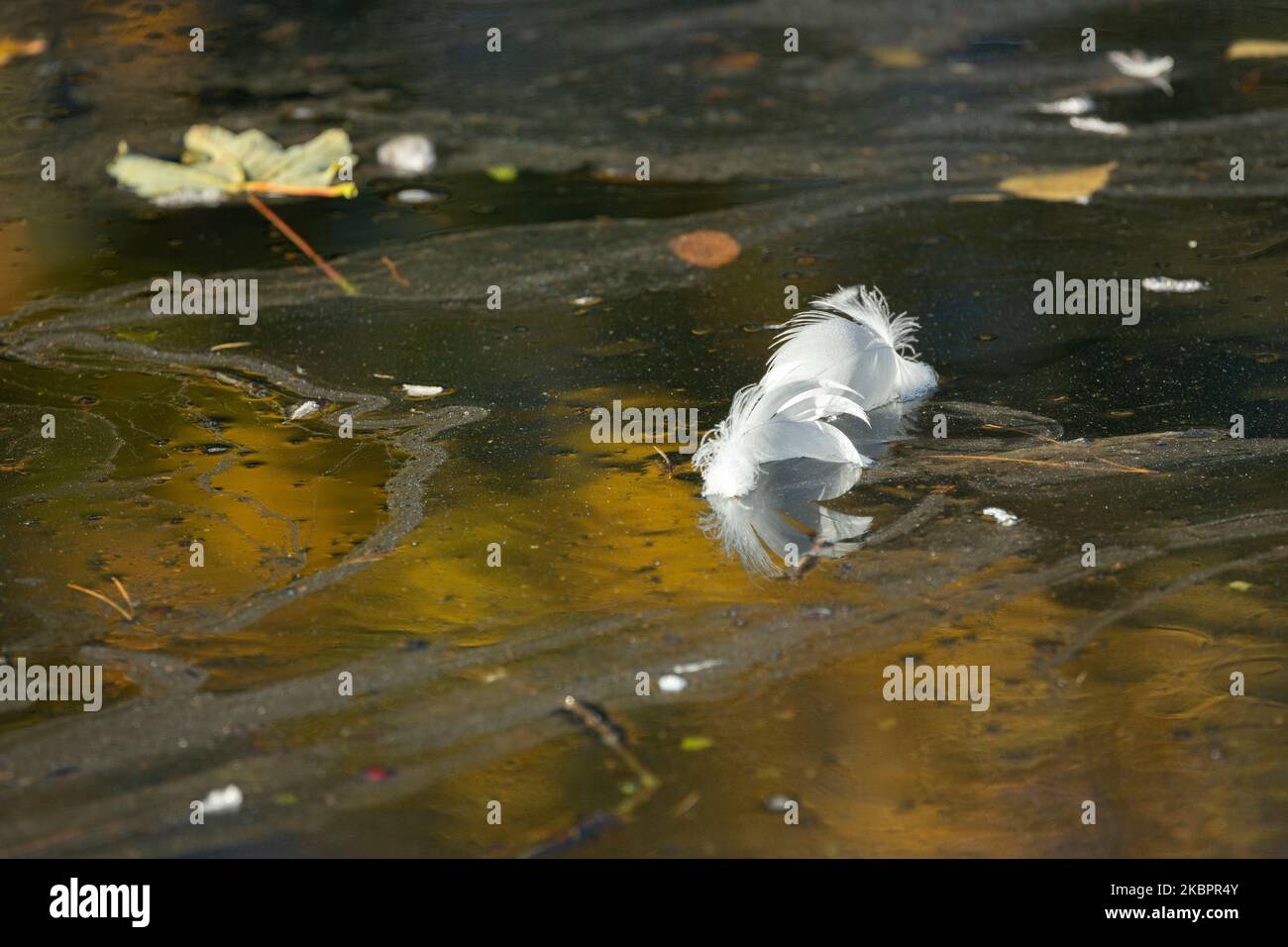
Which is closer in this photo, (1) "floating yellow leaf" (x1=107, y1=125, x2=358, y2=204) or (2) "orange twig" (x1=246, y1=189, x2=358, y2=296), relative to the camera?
(2) "orange twig" (x1=246, y1=189, x2=358, y2=296)

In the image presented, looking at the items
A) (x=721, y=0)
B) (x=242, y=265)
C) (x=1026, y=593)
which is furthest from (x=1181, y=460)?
(x=721, y=0)

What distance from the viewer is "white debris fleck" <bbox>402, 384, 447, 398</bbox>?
2.70 metres

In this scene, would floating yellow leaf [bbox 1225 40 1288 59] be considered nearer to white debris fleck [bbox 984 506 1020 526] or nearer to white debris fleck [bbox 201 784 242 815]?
white debris fleck [bbox 984 506 1020 526]

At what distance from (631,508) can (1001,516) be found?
24.8 inches

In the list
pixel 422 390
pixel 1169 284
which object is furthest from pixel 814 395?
pixel 1169 284

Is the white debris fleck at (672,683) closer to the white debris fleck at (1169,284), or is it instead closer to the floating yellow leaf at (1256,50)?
the white debris fleck at (1169,284)

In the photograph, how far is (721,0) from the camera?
488cm

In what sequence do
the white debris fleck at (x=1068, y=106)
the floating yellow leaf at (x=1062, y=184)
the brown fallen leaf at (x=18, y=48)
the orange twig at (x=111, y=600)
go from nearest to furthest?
1. the orange twig at (x=111, y=600)
2. the floating yellow leaf at (x=1062, y=184)
3. the white debris fleck at (x=1068, y=106)
4. the brown fallen leaf at (x=18, y=48)

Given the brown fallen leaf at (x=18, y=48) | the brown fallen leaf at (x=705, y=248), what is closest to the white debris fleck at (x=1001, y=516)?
the brown fallen leaf at (x=705, y=248)

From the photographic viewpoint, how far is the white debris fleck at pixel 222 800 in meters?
1.71

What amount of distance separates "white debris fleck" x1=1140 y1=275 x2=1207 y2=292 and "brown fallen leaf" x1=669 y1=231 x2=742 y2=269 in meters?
0.97

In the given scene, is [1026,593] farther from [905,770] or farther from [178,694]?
[178,694]

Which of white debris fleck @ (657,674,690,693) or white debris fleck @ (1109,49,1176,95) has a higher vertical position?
white debris fleck @ (1109,49,1176,95)

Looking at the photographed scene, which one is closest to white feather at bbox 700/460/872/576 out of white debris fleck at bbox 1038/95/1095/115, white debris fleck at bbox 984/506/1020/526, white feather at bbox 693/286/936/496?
white feather at bbox 693/286/936/496
